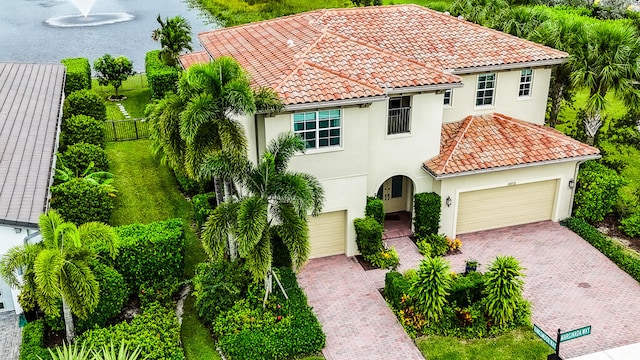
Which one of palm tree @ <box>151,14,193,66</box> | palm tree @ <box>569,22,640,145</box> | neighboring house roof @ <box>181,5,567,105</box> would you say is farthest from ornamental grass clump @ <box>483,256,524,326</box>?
palm tree @ <box>151,14,193,66</box>

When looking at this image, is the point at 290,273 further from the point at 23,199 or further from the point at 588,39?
the point at 588,39

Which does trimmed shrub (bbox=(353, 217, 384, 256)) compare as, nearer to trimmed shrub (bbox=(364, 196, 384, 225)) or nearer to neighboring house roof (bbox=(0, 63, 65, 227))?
trimmed shrub (bbox=(364, 196, 384, 225))

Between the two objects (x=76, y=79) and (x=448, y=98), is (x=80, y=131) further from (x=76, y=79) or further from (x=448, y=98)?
(x=448, y=98)

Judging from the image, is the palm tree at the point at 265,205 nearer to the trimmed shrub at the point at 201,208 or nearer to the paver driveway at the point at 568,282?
the trimmed shrub at the point at 201,208

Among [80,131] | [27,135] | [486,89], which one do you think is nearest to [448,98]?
[486,89]

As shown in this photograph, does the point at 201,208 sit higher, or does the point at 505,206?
the point at 201,208

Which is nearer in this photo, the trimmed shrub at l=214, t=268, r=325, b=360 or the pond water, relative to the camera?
the trimmed shrub at l=214, t=268, r=325, b=360

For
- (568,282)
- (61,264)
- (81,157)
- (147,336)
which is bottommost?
(568,282)
